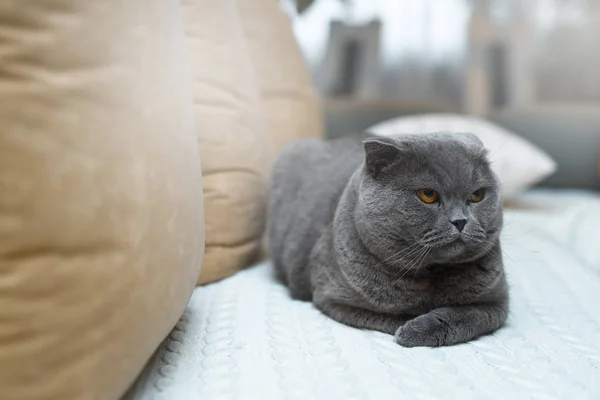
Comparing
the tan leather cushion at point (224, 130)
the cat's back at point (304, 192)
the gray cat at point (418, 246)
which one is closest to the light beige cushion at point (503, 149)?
the cat's back at point (304, 192)

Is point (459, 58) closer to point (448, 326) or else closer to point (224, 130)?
point (224, 130)

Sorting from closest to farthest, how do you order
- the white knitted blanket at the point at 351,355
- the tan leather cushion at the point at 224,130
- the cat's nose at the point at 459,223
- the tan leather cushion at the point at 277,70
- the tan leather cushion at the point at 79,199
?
the tan leather cushion at the point at 79,199, the white knitted blanket at the point at 351,355, the cat's nose at the point at 459,223, the tan leather cushion at the point at 224,130, the tan leather cushion at the point at 277,70

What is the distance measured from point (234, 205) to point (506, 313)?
0.53 m

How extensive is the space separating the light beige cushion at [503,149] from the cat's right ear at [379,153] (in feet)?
3.40

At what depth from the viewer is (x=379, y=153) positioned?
0.88m

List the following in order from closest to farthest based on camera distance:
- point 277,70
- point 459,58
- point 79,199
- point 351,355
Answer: point 79,199 → point 351,355 → point 277,70 → point 459,58

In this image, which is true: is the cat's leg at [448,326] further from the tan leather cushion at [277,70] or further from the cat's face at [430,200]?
the tan leather cushion at [277,70]

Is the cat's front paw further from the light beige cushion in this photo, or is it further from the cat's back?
the light beige cushion

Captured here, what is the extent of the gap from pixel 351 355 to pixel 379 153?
293 mm

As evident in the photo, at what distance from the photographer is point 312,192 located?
1.19 meters

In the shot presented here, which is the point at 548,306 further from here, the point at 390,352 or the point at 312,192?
the point at 312,192

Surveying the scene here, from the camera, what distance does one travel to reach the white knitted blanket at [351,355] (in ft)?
2.27

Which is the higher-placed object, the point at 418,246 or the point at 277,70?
the point at 277,70

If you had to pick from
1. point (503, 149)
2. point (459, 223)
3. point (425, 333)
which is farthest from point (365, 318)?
point (503, 149)
